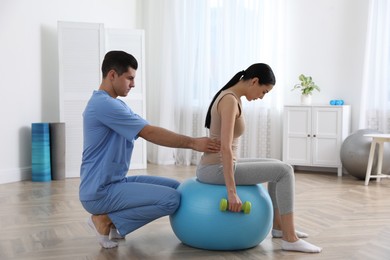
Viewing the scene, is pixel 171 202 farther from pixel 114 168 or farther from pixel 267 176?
pixel 267 176

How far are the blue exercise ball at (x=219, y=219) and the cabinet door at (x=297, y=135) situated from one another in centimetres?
311

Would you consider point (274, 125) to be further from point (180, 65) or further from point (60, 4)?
point (60, 4)

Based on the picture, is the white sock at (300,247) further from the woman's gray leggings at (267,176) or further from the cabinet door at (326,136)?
the cabinet door at (326,136)

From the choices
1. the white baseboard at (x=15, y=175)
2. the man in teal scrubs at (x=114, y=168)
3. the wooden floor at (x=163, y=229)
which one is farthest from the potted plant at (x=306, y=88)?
the man in teal scrubs at (x=114, y=168)

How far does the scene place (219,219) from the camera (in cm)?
280

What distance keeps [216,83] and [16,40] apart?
2.40m

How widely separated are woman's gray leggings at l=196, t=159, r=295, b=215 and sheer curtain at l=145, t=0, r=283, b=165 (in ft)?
11.5

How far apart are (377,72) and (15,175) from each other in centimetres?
392

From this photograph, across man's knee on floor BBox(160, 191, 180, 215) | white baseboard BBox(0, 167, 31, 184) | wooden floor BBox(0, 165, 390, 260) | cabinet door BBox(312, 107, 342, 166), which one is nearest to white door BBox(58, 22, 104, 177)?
white baseboard BBox(0, 167, 31, 184)

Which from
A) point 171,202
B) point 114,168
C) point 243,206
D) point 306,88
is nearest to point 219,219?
point 243,206

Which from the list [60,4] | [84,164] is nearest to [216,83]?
[60,4]

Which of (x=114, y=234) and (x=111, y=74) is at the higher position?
(x=111, y=74)

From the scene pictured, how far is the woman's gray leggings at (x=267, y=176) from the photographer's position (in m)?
2.88

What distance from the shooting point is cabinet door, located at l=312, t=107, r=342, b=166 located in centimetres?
577
